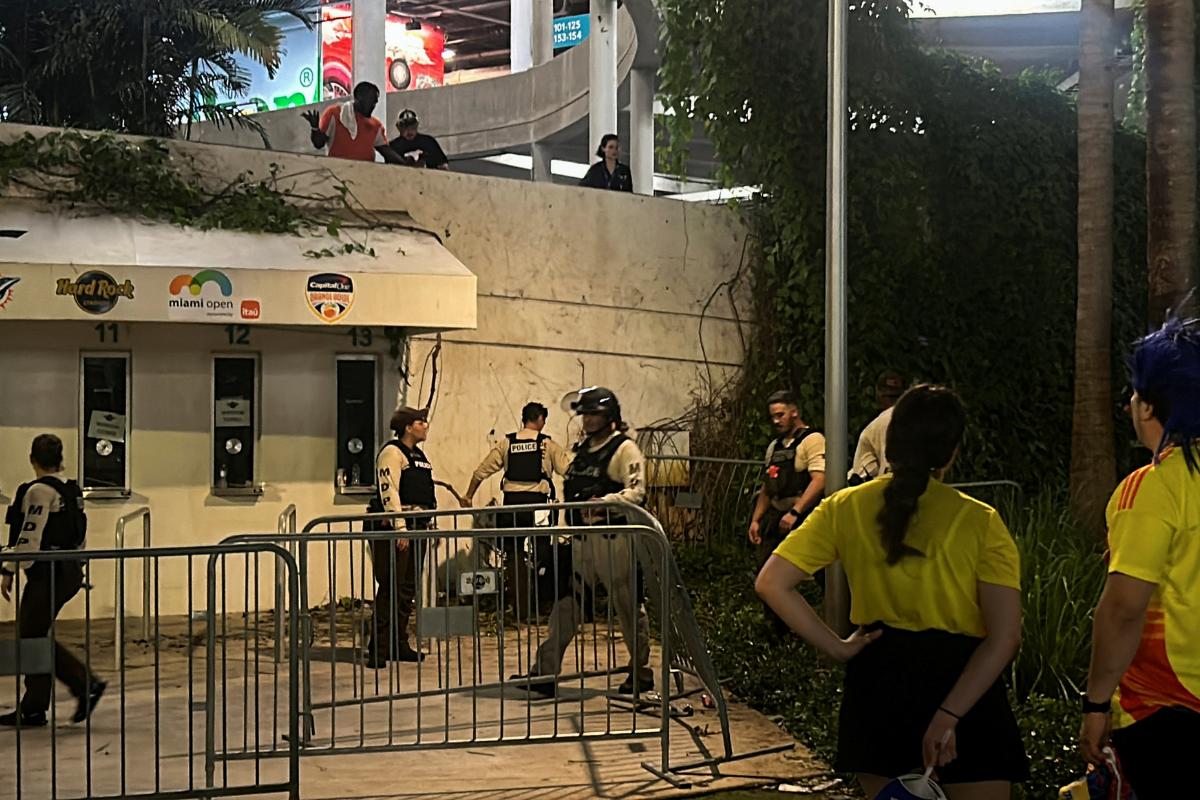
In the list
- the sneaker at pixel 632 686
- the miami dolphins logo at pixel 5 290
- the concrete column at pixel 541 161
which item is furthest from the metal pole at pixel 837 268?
the concrete column at pixel 541 161

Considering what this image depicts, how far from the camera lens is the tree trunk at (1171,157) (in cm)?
1062

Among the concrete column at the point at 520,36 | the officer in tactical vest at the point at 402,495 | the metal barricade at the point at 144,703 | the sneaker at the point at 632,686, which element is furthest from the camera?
the concrete column at the point at 520,36

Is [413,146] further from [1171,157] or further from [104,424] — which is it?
[1171,157]

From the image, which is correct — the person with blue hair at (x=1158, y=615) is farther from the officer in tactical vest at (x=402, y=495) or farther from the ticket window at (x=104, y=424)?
the ticket window at (x=104, y=424)

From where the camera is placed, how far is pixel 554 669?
28.5 feet

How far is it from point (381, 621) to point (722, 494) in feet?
17.3

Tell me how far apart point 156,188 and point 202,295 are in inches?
60.5

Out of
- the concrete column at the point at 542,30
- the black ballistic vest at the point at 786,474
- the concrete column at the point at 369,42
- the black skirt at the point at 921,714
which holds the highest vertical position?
the concrete column at the point at 542,30

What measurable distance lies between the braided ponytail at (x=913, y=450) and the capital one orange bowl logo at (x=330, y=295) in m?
7.93

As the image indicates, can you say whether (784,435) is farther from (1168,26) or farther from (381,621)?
(1168,26)

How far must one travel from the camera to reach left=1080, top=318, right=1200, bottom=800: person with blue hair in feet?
12.5

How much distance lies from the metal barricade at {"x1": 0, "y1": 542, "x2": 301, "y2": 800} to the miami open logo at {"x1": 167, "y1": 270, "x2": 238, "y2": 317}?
7.74 ft

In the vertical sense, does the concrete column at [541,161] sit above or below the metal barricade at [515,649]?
above

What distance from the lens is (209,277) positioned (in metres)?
11.2
